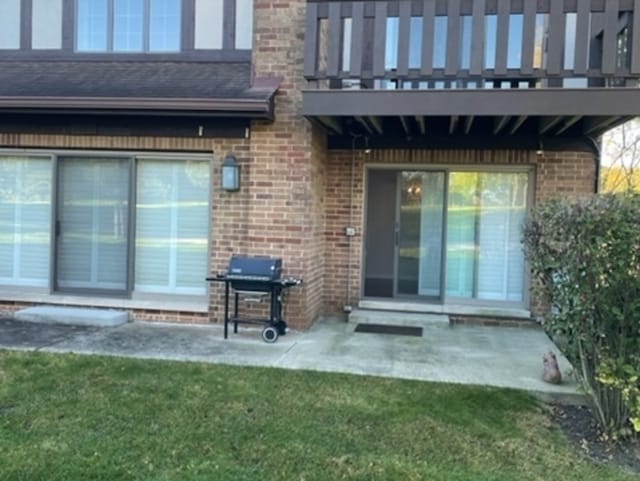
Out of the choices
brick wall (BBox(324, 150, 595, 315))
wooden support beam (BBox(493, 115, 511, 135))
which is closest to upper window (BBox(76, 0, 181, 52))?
brick wall (BBox(324, 150, 595, 315))

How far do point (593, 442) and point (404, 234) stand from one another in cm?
471

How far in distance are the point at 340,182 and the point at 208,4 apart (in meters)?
2.97

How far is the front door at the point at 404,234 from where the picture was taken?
27.4 ft

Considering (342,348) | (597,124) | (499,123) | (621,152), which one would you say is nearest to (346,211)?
(499,123)

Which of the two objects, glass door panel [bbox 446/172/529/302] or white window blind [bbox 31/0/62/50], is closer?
white window blind [bbox 31/0/62/50]

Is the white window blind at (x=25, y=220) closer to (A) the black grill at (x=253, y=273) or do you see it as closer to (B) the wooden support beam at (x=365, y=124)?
(A) the black grill at (x=253, y=273)

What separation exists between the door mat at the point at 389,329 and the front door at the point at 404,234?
0.91m

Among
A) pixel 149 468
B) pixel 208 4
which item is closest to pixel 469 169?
pixel 208 4

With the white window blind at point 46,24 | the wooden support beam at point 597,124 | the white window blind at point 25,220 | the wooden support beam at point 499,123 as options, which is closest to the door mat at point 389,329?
the wooden support beam at point 499,123

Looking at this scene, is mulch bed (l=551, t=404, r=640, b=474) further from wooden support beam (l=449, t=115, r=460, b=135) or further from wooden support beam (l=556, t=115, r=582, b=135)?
wooden support beam (l=449, t=115, r=460, b=135)

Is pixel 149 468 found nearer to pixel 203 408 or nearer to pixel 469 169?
pixel 203 408

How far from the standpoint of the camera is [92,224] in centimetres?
Answer: 772

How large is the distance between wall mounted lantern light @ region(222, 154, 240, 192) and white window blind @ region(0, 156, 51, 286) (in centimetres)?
254

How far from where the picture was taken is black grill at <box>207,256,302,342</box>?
648 centimetres
